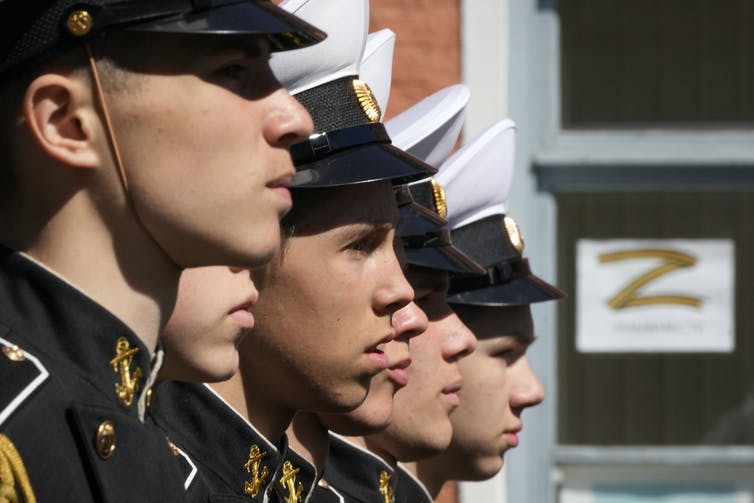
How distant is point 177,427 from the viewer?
292 cm

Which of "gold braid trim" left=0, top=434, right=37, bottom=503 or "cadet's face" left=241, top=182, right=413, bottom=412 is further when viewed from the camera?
"cadet's face" left=241, top=182, right=413, bottom=412

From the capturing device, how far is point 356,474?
3.68 m

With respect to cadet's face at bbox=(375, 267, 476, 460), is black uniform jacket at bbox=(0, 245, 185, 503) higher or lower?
higher

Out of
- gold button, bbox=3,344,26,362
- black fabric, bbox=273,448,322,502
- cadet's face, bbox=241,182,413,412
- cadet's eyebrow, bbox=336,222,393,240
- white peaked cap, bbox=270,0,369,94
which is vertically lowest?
black fabric, bbox=273,448,322,502

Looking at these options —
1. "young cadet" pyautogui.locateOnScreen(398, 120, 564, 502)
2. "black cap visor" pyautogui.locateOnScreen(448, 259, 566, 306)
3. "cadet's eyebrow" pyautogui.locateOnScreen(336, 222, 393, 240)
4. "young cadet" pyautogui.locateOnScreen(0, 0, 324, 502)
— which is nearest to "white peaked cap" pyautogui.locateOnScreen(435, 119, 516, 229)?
"young cadet" pyautogui.locateOnScreen(398, 120, 564, 502)

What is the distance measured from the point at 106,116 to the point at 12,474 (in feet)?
1.36

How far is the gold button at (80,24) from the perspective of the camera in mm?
2193

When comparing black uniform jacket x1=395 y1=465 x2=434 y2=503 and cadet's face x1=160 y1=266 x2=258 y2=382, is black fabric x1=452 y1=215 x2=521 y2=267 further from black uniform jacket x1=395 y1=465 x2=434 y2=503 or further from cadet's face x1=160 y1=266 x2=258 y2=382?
cadet's face x1=160 y1=266 x2=258 y2=382

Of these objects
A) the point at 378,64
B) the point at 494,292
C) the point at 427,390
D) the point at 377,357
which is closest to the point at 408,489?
the point at 427,390

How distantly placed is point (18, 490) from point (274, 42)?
2.10 ft

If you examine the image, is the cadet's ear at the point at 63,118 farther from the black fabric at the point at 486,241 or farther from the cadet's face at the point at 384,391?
the black fabric at the point at 486,241

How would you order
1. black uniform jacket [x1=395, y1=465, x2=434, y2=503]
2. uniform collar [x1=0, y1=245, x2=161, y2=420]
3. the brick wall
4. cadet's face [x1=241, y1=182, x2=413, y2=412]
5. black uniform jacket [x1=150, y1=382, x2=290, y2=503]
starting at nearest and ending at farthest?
uniform collar [x1=0, y1=245, x2=161, y2=420], black uniform jacket [x1=150, y1=382, x2=290, y2=503], cadet's face [x1=241, y1=182, x2=413, y2=412], black uniform jacket [x1=395, y1=465, x2=434, y2=503], the brick wall

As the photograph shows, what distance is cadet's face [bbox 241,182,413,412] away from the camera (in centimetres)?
304

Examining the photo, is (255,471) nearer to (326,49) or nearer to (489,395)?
(326,49)
